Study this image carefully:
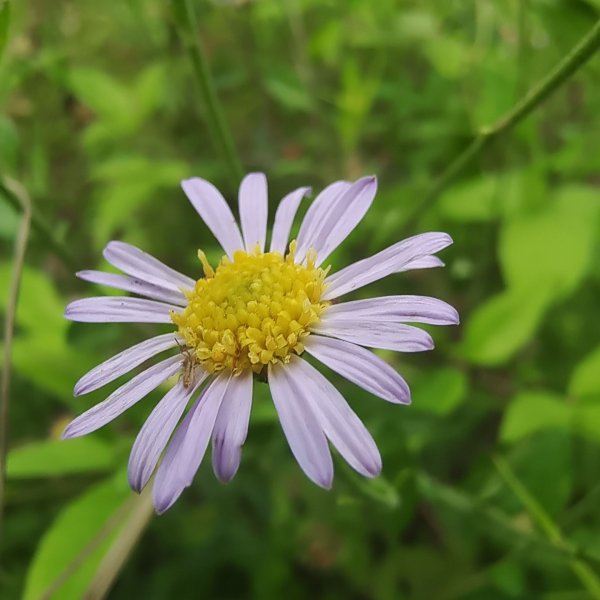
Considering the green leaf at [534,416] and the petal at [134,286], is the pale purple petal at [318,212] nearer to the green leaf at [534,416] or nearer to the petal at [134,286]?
the petal at [134,286]

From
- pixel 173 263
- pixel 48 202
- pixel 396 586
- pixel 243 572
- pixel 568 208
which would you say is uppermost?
pixel 48 202

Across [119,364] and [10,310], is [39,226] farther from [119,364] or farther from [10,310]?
[119,364]

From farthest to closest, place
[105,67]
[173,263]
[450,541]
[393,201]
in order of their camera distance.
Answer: [105,67]
[173,263]
[393,201]
[450,541]

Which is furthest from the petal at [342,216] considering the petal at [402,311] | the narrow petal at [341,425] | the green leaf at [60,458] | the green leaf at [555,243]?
the green leaf at [60,458]

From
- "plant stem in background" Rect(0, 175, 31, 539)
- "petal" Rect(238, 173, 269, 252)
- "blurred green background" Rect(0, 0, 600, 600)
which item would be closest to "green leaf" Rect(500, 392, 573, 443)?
"blurred green background" Rect(0, 0, 600, 600)

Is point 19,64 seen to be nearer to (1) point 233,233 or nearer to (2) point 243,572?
(1) point 233,233

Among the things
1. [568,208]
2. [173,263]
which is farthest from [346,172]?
[568,208]

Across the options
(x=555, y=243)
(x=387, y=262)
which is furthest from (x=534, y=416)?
(x=387, y=262)
